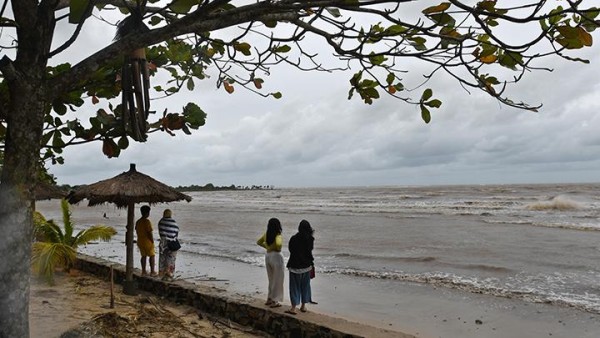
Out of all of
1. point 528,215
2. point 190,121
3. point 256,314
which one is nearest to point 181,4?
point 190,121

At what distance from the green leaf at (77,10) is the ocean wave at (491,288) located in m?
9.18

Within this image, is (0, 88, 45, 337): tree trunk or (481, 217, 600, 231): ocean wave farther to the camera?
(481, 217, 600, 231): ocean wave

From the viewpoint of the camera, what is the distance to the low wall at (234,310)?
570 centimetres

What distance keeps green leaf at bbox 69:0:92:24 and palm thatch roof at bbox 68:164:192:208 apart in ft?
19.4

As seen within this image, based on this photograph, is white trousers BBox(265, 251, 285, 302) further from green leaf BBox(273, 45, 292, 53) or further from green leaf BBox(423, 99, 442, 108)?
green leaf BBox(423, 99, 442, 108)

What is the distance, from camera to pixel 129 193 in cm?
757

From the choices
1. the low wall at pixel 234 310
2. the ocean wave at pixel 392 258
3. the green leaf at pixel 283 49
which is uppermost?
the green leaf at pixel 283 49

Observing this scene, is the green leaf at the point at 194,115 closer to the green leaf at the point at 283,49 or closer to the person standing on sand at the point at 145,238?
the green leaf at the point at 283,49

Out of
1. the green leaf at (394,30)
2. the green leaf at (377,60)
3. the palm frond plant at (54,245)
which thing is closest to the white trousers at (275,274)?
the palm frond plant at (54,245)

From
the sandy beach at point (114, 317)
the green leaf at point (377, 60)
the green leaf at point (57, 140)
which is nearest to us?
the green leaf at point (377, 60)

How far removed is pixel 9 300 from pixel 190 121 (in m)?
1.13

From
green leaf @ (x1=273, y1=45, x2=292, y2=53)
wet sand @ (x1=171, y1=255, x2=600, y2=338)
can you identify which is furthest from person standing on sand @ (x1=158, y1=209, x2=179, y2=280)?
green leaf @ (x1=273, y1=45, x2=292, y2=53)

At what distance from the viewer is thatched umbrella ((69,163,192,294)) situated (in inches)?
300

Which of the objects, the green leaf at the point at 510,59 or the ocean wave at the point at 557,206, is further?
the ocean wave at the point at 557,206
